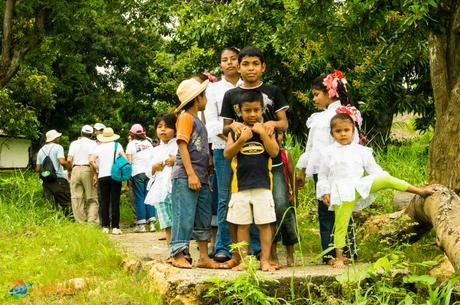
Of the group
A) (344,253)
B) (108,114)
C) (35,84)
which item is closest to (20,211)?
(344,253)

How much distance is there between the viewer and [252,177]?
514 cm

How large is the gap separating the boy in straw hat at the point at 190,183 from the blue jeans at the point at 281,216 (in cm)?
42

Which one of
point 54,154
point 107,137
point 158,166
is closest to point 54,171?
point 54,154

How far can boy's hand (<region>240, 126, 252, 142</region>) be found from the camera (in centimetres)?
510

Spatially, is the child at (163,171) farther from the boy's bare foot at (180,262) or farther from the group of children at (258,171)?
the boy's bare foot at (180,262)

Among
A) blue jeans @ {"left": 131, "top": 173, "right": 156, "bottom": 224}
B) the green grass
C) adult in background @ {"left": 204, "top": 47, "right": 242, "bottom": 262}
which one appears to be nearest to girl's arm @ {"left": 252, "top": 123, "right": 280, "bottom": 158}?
adult in background @ {"left": 204, "top": 47, "right": 242, "bottom": 262}

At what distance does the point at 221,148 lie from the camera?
19.0 feet

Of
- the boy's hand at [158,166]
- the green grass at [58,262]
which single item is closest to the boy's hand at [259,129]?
A: the green grass at [58,262]

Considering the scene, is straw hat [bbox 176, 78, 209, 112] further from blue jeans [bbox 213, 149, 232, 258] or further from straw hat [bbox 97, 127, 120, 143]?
straw hat [bbox 97, 127, 120, 143]

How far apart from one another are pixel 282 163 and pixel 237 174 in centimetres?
46

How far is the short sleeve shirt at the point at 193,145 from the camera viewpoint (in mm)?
5402

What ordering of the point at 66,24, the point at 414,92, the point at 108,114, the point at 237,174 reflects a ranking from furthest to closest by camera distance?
the point at 108,114 → the point at 66,24 → the point at 414,92 → the point at 237,174

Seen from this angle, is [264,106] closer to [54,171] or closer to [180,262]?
[180,262]

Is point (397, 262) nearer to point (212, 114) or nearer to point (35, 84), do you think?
point (212, 114)
